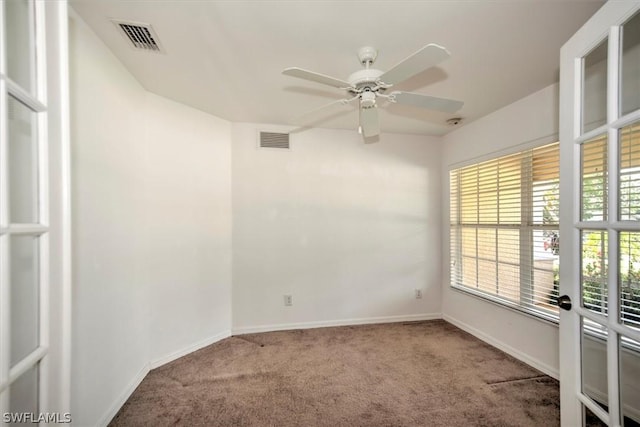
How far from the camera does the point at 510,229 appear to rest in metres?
2.79

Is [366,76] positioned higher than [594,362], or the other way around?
[366,76]

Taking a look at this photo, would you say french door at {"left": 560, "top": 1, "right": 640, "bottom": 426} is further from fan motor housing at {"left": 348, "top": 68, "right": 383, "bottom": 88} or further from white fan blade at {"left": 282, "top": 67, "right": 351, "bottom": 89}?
white fan blade at {"left": 282, "top": 67, "right": 351, "bottom": 89}

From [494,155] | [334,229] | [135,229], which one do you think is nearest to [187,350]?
[135,229]

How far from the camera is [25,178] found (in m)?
0.83

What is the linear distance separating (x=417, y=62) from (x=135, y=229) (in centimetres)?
Answer: 235

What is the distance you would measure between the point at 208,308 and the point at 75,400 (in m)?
1.42

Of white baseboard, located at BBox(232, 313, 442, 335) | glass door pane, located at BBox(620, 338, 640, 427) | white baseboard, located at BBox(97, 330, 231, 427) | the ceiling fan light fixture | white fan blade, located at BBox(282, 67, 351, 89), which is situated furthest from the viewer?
white baseboard, located at BBox(232, 313, 442, 335)

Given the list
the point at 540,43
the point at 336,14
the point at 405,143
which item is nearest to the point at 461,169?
the point at 405,143

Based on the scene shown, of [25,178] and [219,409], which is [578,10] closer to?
[25,178]

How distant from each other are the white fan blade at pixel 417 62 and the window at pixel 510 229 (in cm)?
166

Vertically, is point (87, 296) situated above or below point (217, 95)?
below
